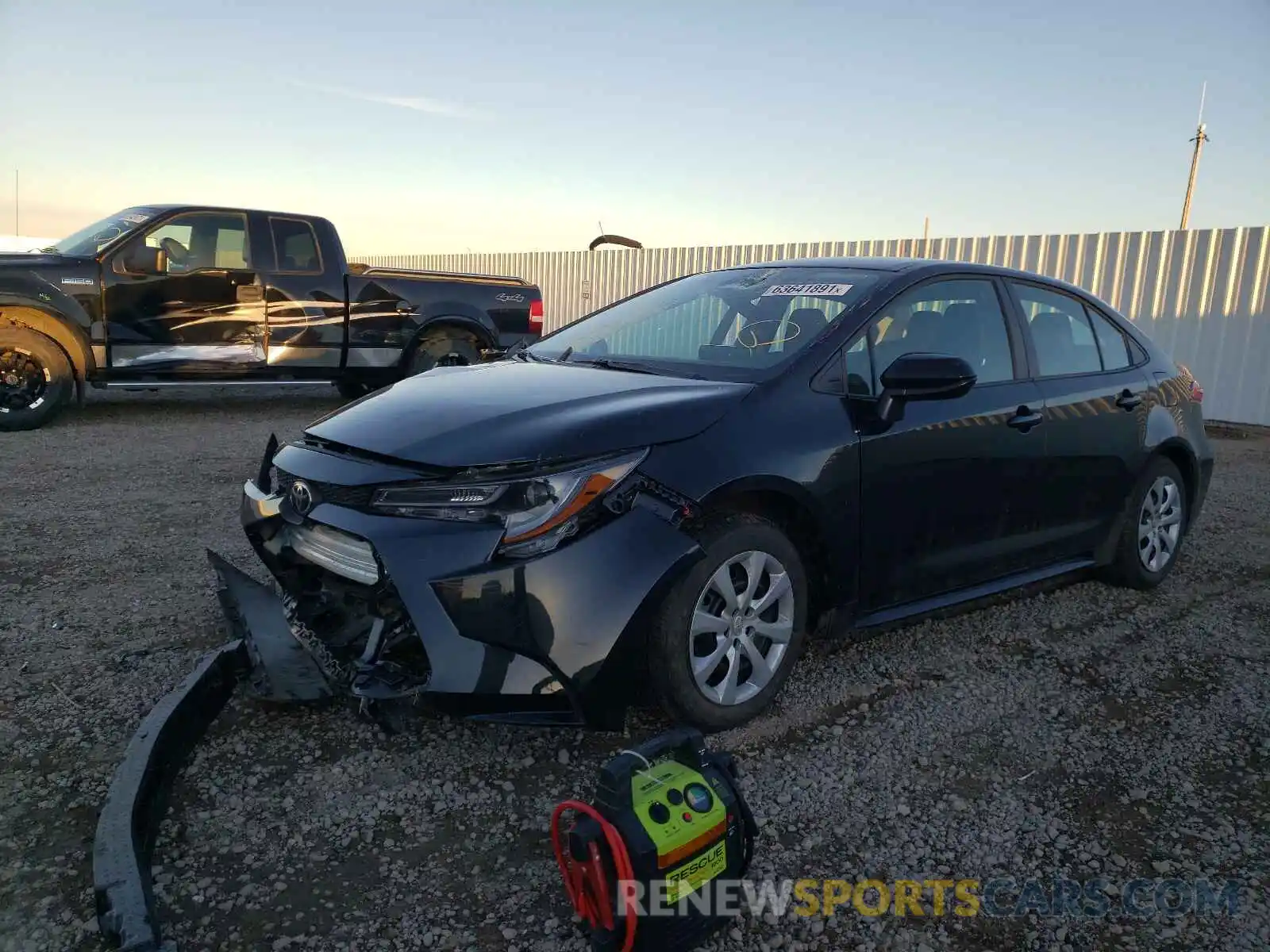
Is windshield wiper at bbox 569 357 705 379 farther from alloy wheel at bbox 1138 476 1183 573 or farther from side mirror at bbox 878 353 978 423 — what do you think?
alloy wheel at bbox 1138 476 1183 573

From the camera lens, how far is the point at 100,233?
Answer: 28.0 ft

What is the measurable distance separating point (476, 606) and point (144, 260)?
24.7 feet

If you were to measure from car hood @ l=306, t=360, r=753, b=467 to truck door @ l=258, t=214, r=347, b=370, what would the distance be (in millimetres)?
6308

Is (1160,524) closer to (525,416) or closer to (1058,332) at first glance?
(1058,332)

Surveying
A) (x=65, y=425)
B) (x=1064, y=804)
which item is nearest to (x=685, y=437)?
(x=1064, y=804)

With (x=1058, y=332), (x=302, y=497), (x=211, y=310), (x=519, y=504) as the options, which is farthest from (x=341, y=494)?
(x=211, y=310)

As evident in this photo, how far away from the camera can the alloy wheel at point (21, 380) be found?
26.6 feet

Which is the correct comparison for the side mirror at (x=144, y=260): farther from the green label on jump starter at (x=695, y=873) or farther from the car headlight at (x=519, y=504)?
the green label on jump starter at (x=695, y=873)

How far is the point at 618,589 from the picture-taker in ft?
8.56

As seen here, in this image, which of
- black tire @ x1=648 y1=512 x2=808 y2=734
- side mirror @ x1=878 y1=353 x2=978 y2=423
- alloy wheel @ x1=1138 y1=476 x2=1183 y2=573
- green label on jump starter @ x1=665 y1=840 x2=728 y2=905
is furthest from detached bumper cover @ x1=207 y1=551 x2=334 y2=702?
alloy wheel @ x1=1138 y1=476 x2=1183 y2=573

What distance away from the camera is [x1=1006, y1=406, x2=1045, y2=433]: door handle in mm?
3848

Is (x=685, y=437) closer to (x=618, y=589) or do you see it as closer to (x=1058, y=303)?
(x=618, y=589)

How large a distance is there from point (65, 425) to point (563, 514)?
317 inches

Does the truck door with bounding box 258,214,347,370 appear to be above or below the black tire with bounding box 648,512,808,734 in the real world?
above
